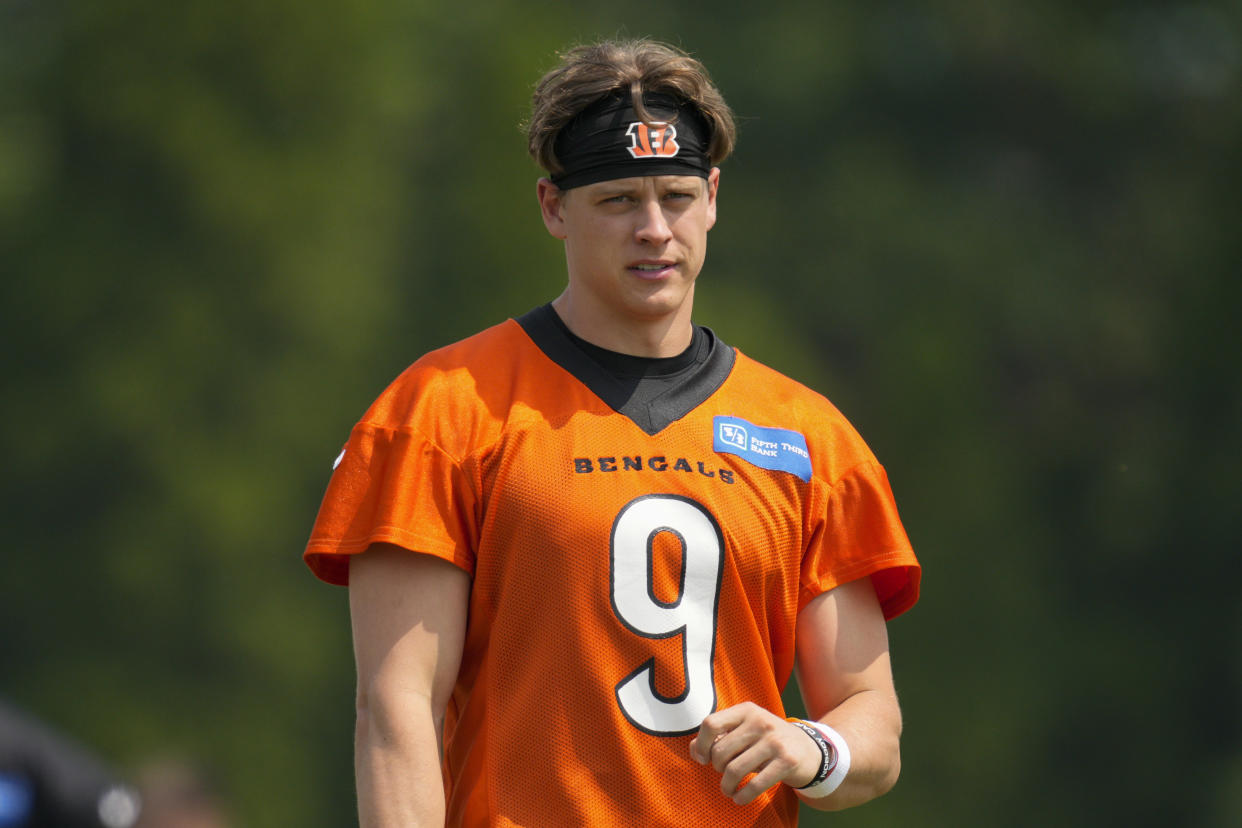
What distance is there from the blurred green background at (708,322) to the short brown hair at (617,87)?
564cm

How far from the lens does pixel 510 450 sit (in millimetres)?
2354

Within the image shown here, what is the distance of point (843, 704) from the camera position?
2.49 m

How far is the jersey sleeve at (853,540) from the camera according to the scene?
2.50 metres

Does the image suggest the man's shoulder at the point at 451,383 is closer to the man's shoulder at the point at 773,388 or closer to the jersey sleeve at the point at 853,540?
the man's shoulder at the point at 773,388

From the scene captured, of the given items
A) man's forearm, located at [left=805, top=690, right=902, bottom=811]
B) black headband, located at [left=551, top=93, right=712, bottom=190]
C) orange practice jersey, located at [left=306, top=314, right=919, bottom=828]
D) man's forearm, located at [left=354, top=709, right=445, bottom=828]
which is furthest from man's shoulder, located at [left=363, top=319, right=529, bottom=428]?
man's forearm, located at [left=805, top=690, right=902, bottom=811]

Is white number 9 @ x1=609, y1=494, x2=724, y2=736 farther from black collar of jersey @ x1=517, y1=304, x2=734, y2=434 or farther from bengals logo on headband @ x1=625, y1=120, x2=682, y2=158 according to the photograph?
bengals logo on headband @ x1=625, y1=120, x2=682, y2=158

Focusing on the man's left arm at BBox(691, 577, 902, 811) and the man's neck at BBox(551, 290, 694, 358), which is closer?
the man's left arm at BBox(691, 577, 902, 811)

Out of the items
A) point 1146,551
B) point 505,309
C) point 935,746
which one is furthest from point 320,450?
point 1146,551

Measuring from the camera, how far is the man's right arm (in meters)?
2.25

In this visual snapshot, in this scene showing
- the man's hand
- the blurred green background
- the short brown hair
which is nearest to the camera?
the man's hand

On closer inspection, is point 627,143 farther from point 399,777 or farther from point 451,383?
point 399,777

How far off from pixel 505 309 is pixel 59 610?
288 cm

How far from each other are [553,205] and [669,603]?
2.16ft

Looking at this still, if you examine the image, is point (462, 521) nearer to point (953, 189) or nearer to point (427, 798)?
point (427, 798)
